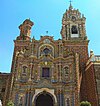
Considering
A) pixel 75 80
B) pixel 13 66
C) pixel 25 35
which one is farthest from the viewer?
pixel 25 35

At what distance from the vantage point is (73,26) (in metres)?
34.5

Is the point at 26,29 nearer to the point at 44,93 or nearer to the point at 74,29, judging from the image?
the point at 74,29

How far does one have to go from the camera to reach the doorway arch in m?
27.0

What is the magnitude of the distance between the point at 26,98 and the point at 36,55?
667 centimetres

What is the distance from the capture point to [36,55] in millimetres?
29719

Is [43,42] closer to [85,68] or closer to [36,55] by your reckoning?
[36,55]

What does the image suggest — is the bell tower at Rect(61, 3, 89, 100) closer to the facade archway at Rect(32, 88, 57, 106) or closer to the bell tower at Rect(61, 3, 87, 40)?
the bell tower at Rect(61, 3, 87, 40)

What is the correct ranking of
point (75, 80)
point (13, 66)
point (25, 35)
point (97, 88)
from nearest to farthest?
point (97, 88) → point (75, 80) → point (13, 66) → point (25, 35)

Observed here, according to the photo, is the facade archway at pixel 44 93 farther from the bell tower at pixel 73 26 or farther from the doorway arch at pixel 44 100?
the bell tower at pixel 73 26

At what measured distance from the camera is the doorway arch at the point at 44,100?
26984 millimetres

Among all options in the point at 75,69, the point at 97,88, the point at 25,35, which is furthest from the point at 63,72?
the point at 25,35

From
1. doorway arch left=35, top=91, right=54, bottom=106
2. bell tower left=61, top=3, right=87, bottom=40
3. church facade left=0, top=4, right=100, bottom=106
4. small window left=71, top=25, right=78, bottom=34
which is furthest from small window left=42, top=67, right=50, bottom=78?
small window left=71, top=25, right=78, bottom=34

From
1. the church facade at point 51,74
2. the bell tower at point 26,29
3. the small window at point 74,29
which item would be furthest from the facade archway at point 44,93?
the small window at point 74,29

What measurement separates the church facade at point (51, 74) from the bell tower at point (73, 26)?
0.24 meters
